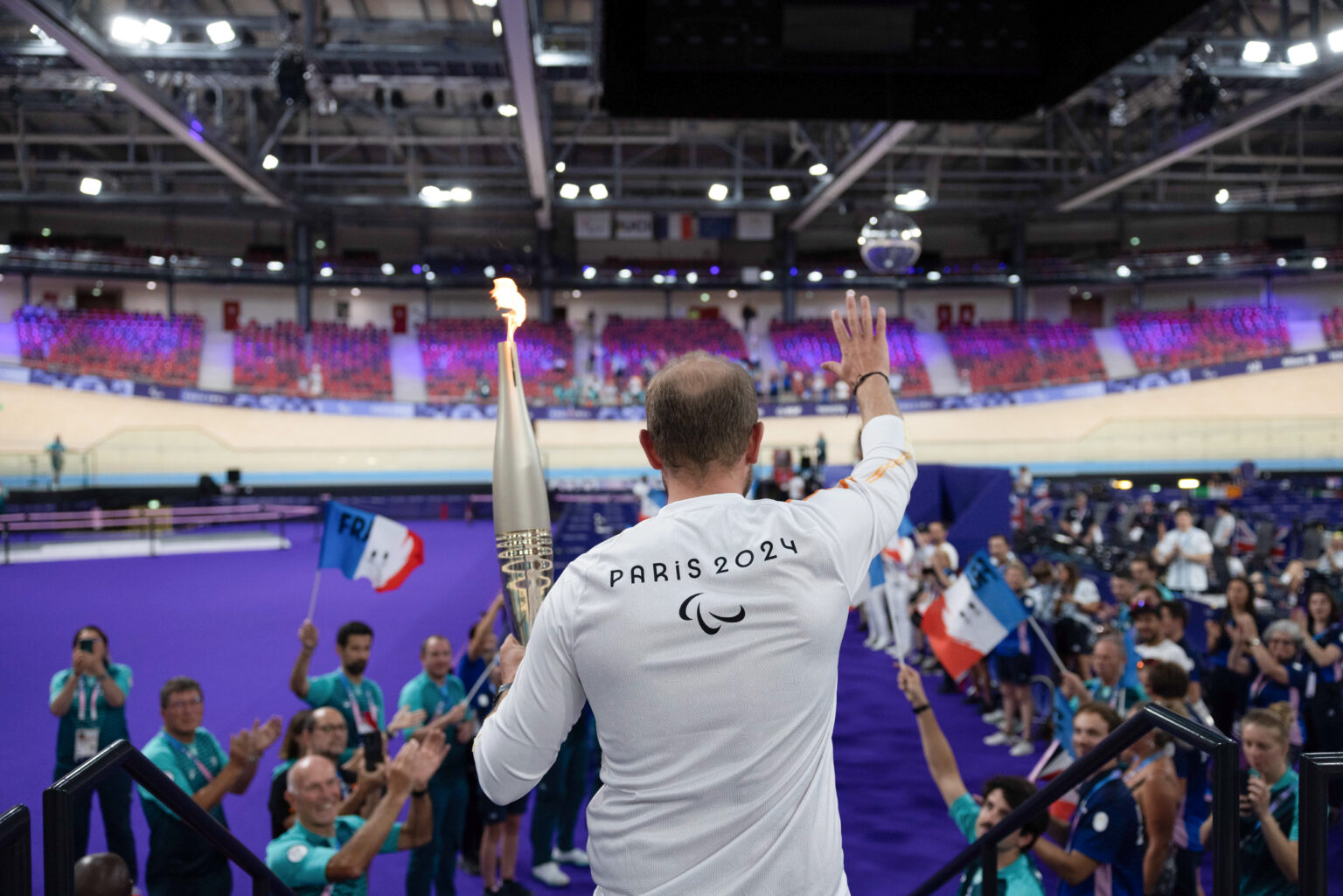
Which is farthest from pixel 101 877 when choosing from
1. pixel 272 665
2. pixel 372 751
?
pixel 272 665

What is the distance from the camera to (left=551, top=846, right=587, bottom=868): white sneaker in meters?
5.45

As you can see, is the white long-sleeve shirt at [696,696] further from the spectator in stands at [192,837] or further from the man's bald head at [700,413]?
the spectator in stands at [192,837]

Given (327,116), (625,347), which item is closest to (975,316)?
(625,347)

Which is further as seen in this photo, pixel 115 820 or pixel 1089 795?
pixel 115 820

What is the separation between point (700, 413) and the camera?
1.46 metres

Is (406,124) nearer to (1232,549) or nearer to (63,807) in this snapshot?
(1232,549)

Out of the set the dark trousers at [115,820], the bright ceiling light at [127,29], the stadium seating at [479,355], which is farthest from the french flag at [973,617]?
the stadium seating at [479,355]

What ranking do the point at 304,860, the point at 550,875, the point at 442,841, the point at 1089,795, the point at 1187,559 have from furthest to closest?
1. the point at 1187,559
2. the point at 550,875
3. the point at 442,841
4. the point at 1089,795
5. the point at 304,860

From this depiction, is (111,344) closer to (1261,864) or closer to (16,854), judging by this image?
(16,854)

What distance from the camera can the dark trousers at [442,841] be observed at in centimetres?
434

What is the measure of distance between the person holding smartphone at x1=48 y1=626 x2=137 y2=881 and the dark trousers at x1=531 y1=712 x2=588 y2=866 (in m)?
2.04

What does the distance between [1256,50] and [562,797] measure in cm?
1505

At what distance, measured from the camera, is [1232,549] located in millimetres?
11523

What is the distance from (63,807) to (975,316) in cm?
3504
